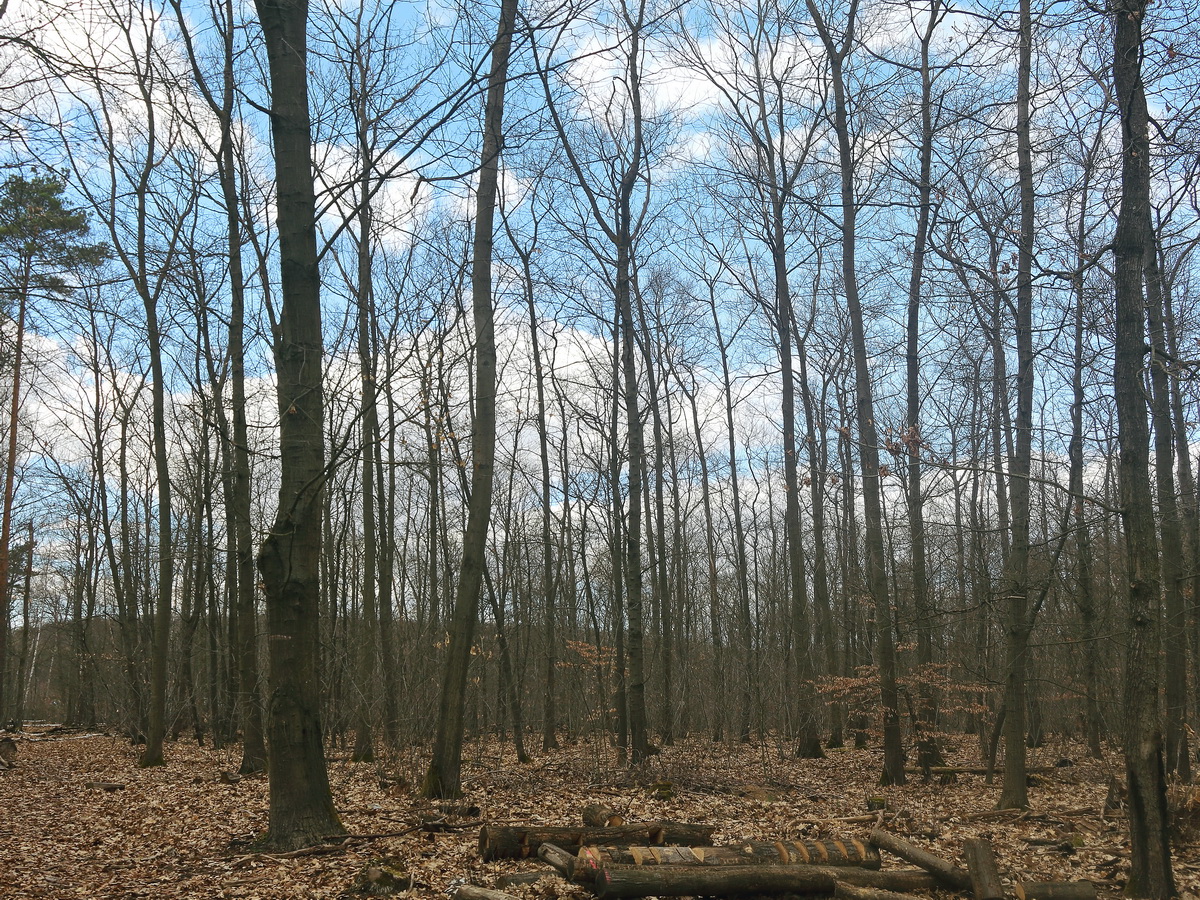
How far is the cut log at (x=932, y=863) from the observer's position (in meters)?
5.83

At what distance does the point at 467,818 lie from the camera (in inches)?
312

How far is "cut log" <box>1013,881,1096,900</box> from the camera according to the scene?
5.50 metres

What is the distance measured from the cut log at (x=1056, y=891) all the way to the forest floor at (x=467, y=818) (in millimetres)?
516

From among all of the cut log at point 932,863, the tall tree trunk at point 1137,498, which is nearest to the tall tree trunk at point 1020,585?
the tall tree trunk at point 1137,498

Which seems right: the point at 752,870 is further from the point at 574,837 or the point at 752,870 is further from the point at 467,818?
the point at 467,818

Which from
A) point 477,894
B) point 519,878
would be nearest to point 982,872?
point 519,878

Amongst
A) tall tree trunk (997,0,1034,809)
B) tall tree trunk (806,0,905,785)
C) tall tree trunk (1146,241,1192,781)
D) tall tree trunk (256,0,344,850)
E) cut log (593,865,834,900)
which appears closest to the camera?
cut log (593,865,834,900)

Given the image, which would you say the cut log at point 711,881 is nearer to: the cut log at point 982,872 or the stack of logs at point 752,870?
the stack of logs at point 752,870

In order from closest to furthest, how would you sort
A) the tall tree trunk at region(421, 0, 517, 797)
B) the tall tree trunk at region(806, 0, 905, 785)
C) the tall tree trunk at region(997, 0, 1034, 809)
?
the tall tree trunk at region(421, 0, 517, 797)
the tall tree trunk at region(997, 0, 1034, 809)
the tall tree trunk at region(806, 0, 905, 785)

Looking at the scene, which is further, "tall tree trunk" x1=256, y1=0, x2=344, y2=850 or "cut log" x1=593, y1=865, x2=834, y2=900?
"tall tree trunk" x1=256, y1=0, x2=344, y2=850

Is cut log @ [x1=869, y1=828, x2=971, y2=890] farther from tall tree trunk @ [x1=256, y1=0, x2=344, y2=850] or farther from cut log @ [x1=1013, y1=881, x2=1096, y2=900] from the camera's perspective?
tall tree trunk @ [x1=256, y1=0, x2=344, y2=850]

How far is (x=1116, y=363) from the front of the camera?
20.0ft

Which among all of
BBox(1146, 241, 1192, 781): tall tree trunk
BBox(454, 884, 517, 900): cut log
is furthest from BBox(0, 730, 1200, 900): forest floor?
BBox(1146, 241, 1192, 781): tall tree trunk

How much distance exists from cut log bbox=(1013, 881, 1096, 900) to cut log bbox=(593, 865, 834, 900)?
1278 millimetres
